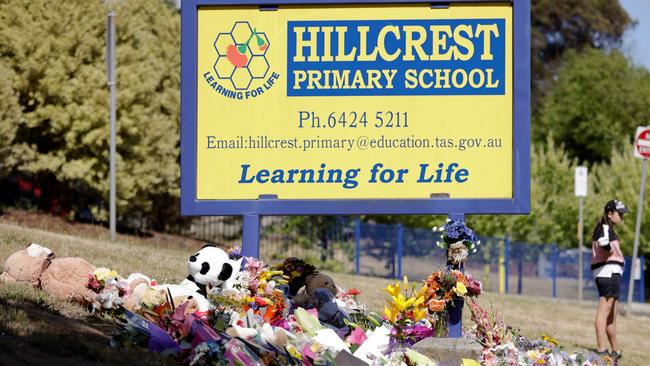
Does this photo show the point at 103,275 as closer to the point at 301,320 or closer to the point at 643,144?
the point at 301,320

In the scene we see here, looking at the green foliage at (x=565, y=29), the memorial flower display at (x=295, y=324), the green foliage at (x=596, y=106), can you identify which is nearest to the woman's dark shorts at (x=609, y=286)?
the memorial flower display at (x=295, y=324)

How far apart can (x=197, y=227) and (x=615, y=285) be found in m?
20.2

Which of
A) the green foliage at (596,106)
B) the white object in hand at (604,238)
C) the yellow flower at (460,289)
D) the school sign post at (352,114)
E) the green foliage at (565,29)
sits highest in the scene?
the green foliage at (565,29)

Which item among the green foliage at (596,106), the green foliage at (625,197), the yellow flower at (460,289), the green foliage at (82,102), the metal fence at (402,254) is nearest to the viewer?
the yellow flower at (460,289)

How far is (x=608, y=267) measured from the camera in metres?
13.3

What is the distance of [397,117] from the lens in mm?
11047

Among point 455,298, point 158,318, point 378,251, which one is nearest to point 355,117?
point 455,298

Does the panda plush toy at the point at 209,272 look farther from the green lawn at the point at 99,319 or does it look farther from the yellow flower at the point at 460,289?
the yellow flower at the point at 460,289

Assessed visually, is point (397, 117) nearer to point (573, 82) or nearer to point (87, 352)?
point (87, 352)

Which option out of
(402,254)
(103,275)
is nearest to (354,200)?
(103,275)

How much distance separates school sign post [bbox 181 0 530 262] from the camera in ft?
36.1

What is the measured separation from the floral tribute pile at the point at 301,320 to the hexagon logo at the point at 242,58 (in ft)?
5.71

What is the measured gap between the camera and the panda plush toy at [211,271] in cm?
1000

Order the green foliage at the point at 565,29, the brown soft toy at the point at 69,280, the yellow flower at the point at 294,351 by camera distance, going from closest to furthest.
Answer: the yellow flower at the point at 294,351 < the brown soft toy at the point at 69,280 < the green foliage at the point at 565,29
